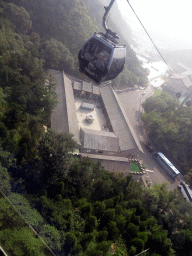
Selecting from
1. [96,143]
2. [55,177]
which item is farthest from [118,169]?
[55,177]

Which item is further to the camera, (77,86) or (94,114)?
(77,86)

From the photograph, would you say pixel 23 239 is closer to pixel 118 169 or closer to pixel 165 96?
pixel 118 169

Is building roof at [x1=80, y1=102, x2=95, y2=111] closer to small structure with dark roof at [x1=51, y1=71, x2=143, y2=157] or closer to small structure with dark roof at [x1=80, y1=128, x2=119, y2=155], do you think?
small structure with dark roof at [x1=51, y1=71, x2=143, y2=157]

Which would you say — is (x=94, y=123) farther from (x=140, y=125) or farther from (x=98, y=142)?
(x=140, y=125)

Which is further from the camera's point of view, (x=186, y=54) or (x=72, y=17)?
(x=186, y=54)

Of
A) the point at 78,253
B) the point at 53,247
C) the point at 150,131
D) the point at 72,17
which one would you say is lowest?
the point at 150,131

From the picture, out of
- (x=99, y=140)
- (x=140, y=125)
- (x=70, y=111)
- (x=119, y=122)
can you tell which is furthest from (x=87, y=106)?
(x=140, y=125)
